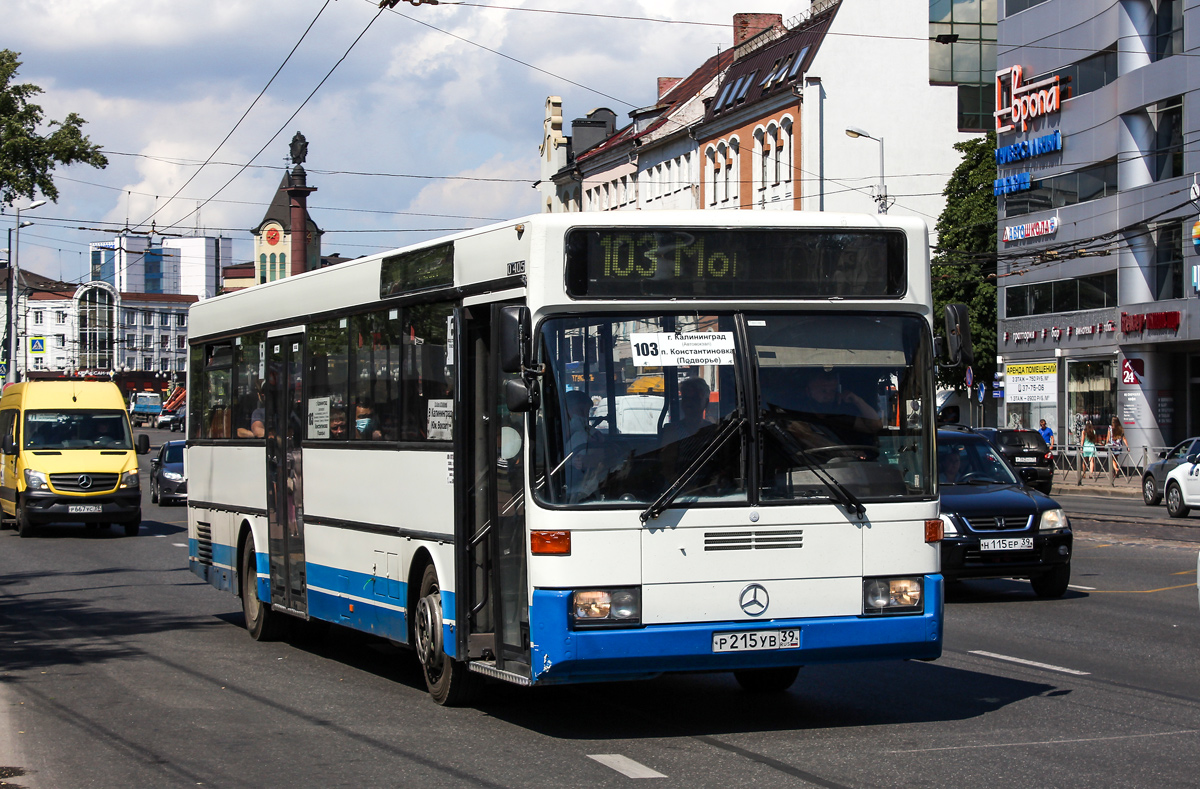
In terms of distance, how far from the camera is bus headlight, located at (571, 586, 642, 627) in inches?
320

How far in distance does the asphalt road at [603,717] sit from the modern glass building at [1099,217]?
33681 mm

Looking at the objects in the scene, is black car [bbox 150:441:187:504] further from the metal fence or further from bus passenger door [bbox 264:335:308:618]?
bus passenger door [bbox 264:335:308:618]

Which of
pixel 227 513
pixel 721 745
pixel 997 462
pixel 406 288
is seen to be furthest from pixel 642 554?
pixel 997 462

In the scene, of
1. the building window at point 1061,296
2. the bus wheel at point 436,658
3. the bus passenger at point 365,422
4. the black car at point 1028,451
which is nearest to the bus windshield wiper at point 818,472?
the bus wheel at point 436,658

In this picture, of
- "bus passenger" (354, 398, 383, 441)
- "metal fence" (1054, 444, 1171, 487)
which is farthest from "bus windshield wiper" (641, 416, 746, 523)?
"metal fence" (1054, 444, 1171, 487)

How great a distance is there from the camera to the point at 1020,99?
176 feet

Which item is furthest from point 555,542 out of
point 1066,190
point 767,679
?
point 1066,190

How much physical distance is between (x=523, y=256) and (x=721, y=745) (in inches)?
108

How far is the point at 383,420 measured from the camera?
1065 centimetres

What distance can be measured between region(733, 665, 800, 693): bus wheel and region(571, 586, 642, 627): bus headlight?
207 centimetres

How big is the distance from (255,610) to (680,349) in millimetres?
6557

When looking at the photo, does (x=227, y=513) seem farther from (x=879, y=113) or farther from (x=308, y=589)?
(x=879, y=113)

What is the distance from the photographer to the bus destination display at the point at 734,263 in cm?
848

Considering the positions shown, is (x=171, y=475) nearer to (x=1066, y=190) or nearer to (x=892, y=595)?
(x=1066, y=190)
